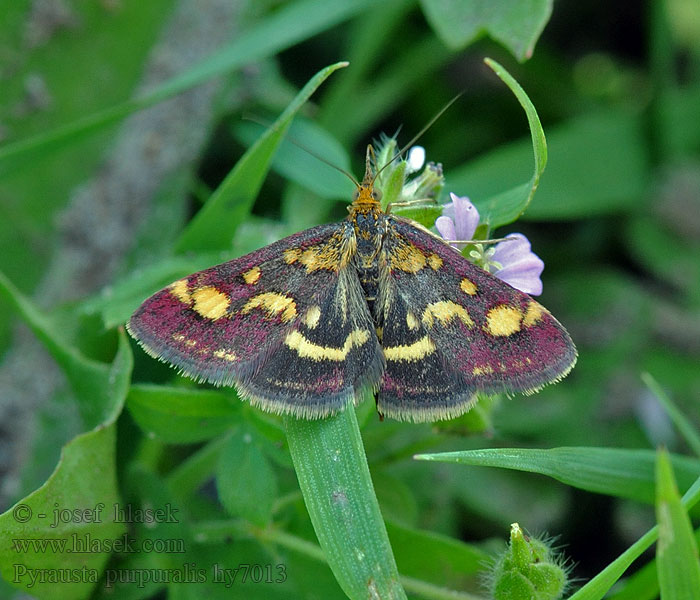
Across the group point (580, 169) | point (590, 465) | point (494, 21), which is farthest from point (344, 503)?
point (580, 169)

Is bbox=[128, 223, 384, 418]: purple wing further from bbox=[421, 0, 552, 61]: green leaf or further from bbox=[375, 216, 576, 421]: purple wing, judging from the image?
bbox=[421, 0, 552, 61]: green leaf

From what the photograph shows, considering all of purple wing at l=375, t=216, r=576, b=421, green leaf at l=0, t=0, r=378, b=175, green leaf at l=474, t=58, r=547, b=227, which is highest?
green leaf at l=0, t=0, r=378, b=175

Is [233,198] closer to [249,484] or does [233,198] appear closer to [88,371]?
[88,371]

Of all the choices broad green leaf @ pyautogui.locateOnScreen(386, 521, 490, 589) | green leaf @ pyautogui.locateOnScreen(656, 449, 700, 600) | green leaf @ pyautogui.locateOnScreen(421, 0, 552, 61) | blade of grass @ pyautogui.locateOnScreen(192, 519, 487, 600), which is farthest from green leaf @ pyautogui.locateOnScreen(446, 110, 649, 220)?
green leaf @ pyautogui.locateOnScreen(656, 449, 700, 600)

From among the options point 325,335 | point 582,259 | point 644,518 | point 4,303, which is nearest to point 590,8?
point 582,259

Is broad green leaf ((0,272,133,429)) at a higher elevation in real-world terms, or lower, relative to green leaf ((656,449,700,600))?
higher

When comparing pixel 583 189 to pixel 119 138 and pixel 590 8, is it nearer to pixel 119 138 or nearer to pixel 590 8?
pixel 590 8

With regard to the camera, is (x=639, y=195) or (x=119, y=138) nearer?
(x=119, y=138)
